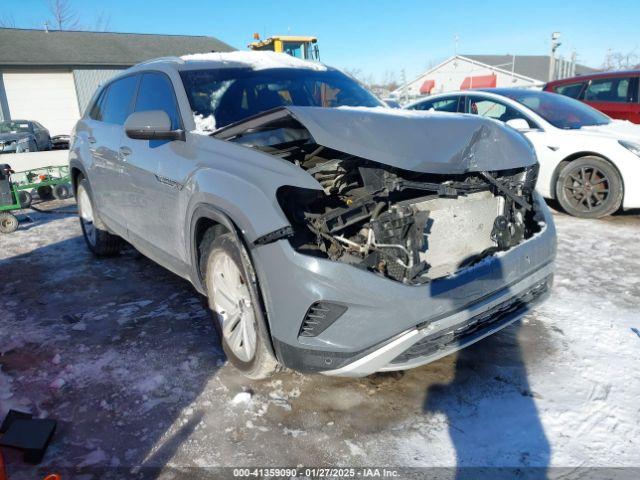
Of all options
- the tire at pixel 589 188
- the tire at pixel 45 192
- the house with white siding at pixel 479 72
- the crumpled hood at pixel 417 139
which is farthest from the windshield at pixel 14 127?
the house with white siding at pixel 479 72

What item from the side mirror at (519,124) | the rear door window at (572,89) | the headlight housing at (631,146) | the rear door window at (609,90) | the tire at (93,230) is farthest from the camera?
the rear door window at (572,89)

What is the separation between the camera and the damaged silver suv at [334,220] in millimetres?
2316

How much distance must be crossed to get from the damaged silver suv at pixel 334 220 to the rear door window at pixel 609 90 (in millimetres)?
6713

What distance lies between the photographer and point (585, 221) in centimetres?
607

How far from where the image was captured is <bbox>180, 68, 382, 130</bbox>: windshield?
3346 mm

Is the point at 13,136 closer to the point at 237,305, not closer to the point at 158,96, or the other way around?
the point at 158,96

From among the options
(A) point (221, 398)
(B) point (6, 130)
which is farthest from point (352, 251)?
(B) point (6, 130)

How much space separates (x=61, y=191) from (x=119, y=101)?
5595 millimetres

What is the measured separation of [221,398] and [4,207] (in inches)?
224

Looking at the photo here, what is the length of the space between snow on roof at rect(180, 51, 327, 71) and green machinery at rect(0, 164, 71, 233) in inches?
173

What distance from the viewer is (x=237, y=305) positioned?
288 centimetres

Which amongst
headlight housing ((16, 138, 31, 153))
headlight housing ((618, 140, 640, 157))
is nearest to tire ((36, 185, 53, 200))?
headlight housing ((16, 138, 31, 153))

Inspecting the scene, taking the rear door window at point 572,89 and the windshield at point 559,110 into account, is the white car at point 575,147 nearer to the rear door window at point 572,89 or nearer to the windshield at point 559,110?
the windshield at point 559,110

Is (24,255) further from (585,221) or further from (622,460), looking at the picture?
(585,221)
